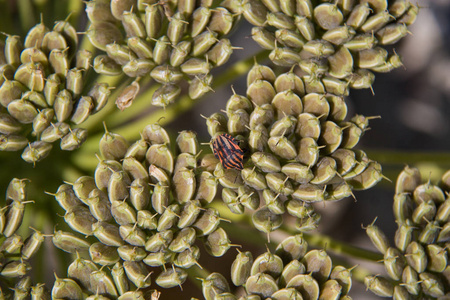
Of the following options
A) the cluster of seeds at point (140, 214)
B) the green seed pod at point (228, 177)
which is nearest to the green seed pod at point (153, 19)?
the cluster of seeds at point (140, 214)

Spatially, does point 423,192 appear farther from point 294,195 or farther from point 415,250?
point 294,195

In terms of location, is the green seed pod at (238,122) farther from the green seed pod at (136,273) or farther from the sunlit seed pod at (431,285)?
the sunlit seed pod at (431,285)

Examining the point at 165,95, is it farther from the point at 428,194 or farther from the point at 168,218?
the point at 428,194

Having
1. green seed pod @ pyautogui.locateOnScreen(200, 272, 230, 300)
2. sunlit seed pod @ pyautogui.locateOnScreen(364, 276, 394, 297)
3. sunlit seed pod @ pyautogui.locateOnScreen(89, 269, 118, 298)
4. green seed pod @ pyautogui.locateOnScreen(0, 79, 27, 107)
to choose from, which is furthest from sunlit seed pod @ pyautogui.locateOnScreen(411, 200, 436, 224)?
green seed pod @ pyautogui.locateOnScreen(0, 79, 27, 107)

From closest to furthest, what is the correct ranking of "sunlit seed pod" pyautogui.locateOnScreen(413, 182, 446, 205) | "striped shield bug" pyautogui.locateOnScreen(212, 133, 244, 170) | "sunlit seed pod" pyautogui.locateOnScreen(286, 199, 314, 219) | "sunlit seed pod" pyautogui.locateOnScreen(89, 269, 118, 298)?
"striped shield bug" pyautogui.locateOnScreen(212, 133, 244, 170) < "sunlit seed pod" pyautogui.locateOnScreen(89, 269, 118, 298) < "sunlit seed pod" pyautogui.locateOnScreen(286, 199, 314, 219) < "sunlit seed pod" pyautogui.locateOnScreen(413, 182, 446, 205)

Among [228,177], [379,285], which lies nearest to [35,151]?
[228,177]

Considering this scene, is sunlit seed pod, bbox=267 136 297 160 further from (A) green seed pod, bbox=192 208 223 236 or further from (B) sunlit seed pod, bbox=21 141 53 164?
(B) sunlit seed pod, bbox=21 141 53 164
